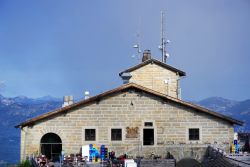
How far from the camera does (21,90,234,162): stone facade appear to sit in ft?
114

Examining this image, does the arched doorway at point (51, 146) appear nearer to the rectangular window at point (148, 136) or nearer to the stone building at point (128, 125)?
the stone building at point (128, 125)

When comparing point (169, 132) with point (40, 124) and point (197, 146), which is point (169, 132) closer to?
point (197, 146)

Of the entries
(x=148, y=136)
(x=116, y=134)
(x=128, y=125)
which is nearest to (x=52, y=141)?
(x=116, y=134)

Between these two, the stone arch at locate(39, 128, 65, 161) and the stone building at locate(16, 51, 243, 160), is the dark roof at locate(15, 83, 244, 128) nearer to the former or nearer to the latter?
the stone building at locate(16, 51, 243, 160)

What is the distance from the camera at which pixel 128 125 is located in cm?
3538

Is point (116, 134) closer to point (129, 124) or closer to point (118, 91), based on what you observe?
point (129, 124)

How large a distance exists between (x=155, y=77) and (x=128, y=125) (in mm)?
11553

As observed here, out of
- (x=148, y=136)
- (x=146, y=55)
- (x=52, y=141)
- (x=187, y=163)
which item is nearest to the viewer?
(x=187, y=163)

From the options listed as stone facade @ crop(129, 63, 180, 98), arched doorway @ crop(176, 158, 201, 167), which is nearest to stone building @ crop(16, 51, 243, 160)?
arched doorway @ crop(176, 158, 201, 167)

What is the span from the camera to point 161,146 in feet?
114

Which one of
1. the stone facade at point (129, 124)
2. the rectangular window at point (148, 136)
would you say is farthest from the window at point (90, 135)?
the rectangular window at point (148, 136)

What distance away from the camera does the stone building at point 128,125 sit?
34.7 meters

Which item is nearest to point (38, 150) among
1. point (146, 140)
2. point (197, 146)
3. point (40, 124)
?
Result: point (40, 124)

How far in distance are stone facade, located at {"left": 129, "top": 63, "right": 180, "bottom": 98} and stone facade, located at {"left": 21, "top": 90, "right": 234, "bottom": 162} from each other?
10.9 m
